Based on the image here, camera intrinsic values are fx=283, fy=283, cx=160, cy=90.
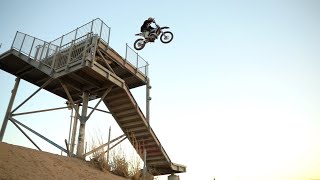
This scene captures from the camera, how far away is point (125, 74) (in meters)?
17.5

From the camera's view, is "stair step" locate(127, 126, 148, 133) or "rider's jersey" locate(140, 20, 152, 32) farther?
"rider's jersey" locate(140, 20, 152, 32)

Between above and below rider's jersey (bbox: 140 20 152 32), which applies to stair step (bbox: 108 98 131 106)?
below

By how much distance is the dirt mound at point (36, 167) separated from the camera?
24.0 feet

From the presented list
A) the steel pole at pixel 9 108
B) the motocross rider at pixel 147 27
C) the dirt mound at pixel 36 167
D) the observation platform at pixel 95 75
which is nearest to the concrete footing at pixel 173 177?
the observation platform at pixel 95 75

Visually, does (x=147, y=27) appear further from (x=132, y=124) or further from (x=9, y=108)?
(x=9, y=108)

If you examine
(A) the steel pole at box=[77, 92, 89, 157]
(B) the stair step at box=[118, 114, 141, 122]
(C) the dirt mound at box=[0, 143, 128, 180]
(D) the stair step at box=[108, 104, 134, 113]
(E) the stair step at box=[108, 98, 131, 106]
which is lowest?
(C) the dirt mound at box=[0, 143, 128, 180]

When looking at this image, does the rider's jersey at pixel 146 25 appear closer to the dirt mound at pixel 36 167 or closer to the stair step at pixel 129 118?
the stair step at pixel 129 118

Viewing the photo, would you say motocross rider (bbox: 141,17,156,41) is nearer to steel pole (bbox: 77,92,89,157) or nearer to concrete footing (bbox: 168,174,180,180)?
steel pole (bbox: 77,92,89,157)

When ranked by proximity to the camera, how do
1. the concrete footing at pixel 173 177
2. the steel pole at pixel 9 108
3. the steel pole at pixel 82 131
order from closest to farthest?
the steel pole at pixel 82 131 < the steel pole at pixel 9 108 < the concrete footing at pixel 173 177

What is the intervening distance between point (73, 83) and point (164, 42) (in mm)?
6037

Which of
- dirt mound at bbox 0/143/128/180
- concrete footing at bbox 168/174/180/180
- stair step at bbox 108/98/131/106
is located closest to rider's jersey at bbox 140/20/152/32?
stair step at bbox 108/98/131/106

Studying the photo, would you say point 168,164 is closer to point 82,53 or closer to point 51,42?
point 82,53

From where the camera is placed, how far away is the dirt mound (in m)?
7.31

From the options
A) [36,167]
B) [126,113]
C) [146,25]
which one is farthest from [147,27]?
[36,167]
